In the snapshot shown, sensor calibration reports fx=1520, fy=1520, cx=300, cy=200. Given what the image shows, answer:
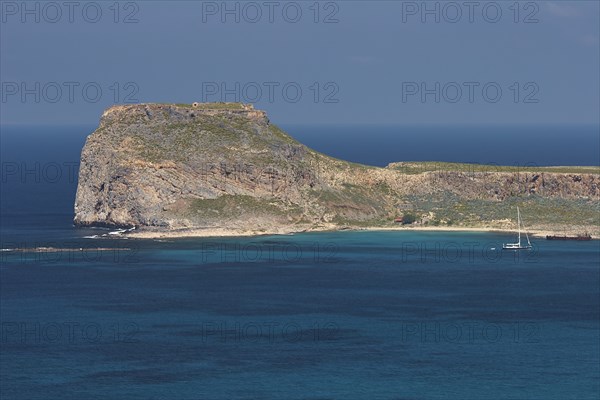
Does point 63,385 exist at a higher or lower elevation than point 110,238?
lower

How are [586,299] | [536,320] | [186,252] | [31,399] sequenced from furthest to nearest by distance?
[186,252] → [586,299] → [536,320] → [31,399]

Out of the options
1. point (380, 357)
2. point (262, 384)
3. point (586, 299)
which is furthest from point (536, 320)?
point (262, 384)

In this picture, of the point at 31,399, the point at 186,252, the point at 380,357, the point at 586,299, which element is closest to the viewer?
the point at 31,399

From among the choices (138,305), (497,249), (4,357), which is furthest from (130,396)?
(497,249)

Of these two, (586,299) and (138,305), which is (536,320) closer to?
(586,299)

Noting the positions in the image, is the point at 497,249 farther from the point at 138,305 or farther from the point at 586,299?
the point at 138,305

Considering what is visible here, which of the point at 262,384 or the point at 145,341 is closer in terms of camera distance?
the point at 262,384

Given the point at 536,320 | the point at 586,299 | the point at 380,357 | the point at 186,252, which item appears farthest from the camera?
the point at 186,252
